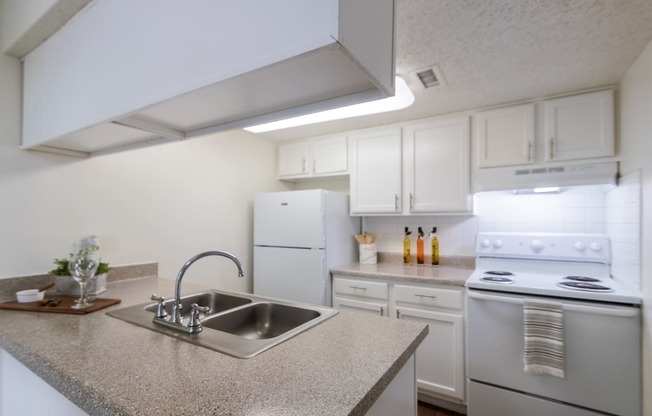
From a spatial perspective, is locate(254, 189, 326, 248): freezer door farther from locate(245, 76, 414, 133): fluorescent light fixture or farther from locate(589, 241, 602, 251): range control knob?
locate(589, 241, 602, 251): range control knob

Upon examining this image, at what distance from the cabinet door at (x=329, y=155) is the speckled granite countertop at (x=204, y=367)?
1.85 meters

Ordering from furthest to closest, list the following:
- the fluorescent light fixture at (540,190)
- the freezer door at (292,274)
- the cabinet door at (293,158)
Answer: the cabinet door at (293,158) < the freezer door at (292,274) < the fluorescent light fixture at (540,190)

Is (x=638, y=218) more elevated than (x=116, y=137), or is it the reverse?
(x=116, y=137)

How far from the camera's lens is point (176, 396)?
624 mm

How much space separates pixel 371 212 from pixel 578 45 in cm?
165

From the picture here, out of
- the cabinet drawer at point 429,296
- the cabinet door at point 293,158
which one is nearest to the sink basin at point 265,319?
the cabinet drawer at point 429,296

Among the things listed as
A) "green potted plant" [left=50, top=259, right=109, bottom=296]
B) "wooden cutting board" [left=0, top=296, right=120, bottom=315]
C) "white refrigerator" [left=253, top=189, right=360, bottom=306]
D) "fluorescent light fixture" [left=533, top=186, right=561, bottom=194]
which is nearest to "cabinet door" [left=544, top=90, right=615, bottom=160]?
"fluorescent light fixture" [left=533, top=186, right=561, bottom=194]

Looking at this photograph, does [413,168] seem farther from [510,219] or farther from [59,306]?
[59,306]

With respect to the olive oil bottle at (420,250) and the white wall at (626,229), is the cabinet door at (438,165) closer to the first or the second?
the olive oil bottle at (420,250)

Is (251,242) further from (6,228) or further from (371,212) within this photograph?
(6,228)

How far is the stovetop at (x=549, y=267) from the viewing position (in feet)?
5.31

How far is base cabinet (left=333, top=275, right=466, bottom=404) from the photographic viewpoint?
1.98 m

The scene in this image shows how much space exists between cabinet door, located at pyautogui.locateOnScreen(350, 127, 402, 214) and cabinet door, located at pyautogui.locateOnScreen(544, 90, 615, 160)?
1.03 m

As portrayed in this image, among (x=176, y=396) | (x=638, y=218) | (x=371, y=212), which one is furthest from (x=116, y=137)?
(x=638, y=218)
